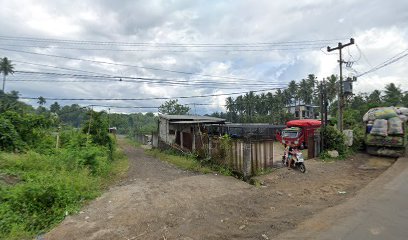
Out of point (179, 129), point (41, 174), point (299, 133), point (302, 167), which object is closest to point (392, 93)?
point (299, 133)

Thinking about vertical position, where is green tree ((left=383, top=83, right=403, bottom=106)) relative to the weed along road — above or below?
above

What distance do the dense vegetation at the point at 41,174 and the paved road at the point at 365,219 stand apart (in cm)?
568

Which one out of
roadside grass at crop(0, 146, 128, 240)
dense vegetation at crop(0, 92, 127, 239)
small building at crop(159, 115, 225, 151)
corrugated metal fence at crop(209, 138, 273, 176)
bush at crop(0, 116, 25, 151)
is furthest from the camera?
small building at crop(159, 115, 225, 151)

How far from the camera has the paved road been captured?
17.3 feet

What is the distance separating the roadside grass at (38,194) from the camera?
614 centimetres

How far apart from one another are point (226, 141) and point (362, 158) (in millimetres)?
9267

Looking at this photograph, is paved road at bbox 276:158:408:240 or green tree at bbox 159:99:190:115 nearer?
paved road at bbox 276:158:408:240

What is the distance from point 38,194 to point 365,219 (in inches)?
318

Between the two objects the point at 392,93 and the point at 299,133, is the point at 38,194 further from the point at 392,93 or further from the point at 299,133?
the point at 392,93

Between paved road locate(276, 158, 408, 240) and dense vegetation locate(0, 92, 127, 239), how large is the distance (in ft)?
18.6

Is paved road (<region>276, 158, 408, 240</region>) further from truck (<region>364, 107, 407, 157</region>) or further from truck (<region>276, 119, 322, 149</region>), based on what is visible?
truck (<region>276, 119, 322, 149</region>)

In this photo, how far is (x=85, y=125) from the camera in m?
19.1

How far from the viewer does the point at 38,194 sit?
710cm

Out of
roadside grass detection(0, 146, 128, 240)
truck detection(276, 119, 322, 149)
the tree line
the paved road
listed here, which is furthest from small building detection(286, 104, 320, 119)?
roadside grass detection(0, 146, 128, 240)
